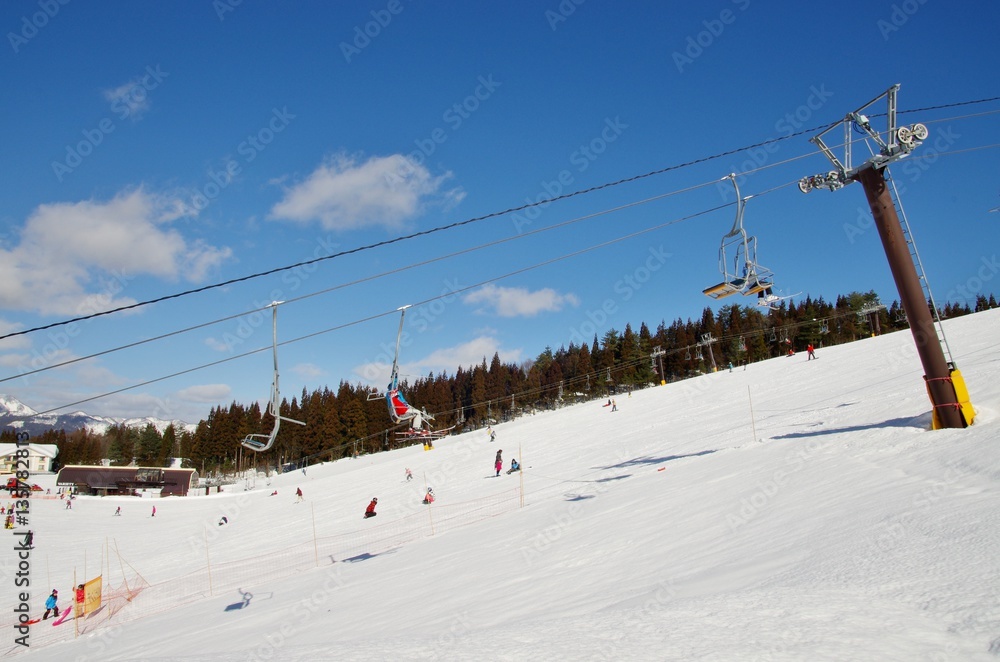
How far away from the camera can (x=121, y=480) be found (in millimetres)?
61031

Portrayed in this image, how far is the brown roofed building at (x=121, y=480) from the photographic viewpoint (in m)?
59.9

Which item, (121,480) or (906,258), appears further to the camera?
(121,480)

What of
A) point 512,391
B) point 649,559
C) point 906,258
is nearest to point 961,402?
point 906,258

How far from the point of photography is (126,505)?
47.1 metres

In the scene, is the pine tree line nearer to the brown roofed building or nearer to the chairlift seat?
the brown roofed building

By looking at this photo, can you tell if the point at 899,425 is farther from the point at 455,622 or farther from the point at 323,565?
the point at 323,565

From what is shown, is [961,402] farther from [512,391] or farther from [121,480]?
[512,391]

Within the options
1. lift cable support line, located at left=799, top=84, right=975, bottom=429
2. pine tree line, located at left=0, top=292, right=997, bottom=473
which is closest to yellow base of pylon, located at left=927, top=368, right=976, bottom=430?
lift cable support line, located at left=799, top=84, right=975, bottom=429

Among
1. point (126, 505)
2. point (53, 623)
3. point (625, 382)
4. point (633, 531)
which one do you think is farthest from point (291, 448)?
point (633, 531)

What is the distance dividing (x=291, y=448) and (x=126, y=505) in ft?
145

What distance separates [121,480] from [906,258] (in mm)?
73602

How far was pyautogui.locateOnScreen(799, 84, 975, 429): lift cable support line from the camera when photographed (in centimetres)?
1233

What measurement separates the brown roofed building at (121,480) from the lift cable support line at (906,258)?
6890cm

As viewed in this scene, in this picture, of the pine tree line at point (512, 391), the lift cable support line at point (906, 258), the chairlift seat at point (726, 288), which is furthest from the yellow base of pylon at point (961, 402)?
the pine tree line at point (512, 391)
